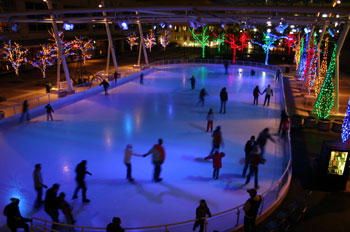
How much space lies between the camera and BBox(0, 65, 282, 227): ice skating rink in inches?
A: 261

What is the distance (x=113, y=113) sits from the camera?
14.1 meters

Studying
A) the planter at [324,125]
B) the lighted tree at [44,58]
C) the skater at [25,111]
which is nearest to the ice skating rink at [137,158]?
the skater at [25,111]

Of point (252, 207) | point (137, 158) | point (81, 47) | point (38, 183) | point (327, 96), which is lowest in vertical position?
point (137, 158)

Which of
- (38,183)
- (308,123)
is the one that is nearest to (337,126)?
(308,123)

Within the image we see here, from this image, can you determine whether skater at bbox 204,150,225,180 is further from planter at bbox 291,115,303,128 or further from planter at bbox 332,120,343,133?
planter at bbox 332,120,343,133

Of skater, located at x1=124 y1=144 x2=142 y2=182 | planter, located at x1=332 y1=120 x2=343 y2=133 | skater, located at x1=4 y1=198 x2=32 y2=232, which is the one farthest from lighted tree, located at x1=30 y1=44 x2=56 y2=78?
planter, located at x1=332 y1=120 x2=343 y2=133

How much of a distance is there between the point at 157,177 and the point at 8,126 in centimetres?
810

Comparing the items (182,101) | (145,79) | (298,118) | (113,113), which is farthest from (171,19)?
(298,118)

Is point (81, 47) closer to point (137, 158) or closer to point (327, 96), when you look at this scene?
point (137, 158)

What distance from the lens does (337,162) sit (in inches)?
289

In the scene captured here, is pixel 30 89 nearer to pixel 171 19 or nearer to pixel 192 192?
pixel 171 19

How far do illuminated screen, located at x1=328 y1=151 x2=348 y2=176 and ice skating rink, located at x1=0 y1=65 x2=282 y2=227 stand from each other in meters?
1.39

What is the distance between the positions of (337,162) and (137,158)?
5.55m

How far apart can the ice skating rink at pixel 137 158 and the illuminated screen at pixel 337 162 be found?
54.8 inches
